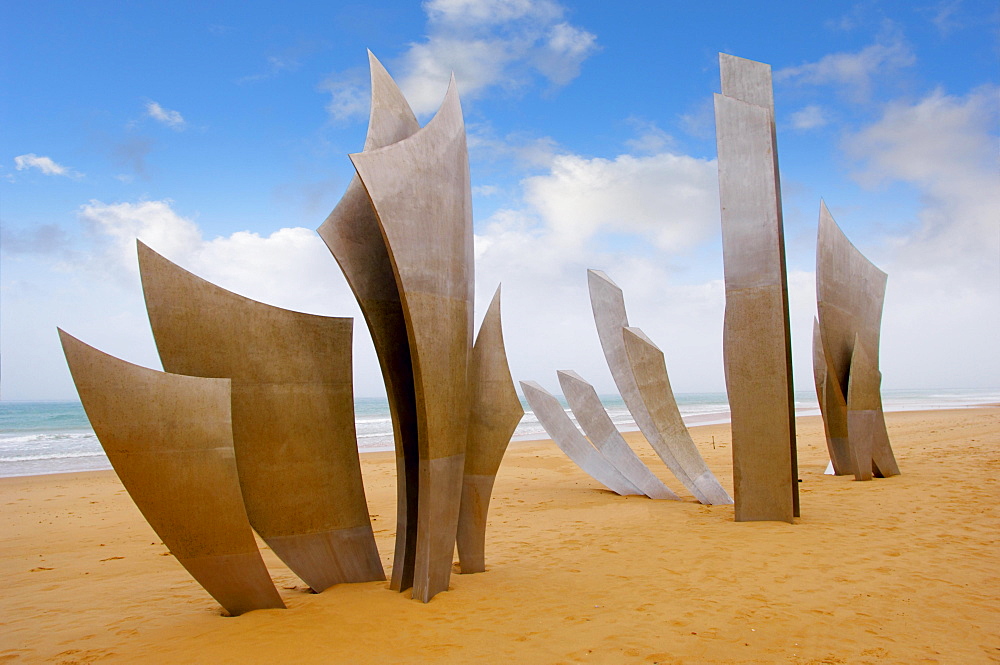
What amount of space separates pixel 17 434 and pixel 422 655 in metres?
33.1

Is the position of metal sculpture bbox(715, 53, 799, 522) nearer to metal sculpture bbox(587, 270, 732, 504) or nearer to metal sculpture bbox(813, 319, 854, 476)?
metal sculpture bbox(587, 270, 732, 504)

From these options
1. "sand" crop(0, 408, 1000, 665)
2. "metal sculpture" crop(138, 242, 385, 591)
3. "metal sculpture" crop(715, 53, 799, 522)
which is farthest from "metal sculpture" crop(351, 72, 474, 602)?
"metal sculpture" crop(715, 53, 799, 522)

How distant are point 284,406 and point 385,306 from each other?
1.21m

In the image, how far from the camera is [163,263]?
4.98 metres

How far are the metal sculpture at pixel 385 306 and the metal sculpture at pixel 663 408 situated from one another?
504cm

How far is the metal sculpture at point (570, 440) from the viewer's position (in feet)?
34.1

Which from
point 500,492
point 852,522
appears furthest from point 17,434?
point 852,522

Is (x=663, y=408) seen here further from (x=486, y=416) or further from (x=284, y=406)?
(x=284, y=406)

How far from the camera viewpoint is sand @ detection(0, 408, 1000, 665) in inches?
167

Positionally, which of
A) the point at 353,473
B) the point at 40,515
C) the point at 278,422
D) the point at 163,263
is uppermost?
the point at 163,263

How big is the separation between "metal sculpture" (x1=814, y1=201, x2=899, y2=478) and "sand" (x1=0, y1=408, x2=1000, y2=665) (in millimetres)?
1306

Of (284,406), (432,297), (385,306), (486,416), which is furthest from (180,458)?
(486,416)

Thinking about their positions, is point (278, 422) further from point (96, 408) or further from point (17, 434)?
point (17, 434)

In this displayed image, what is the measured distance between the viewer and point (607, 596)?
17.6ft
